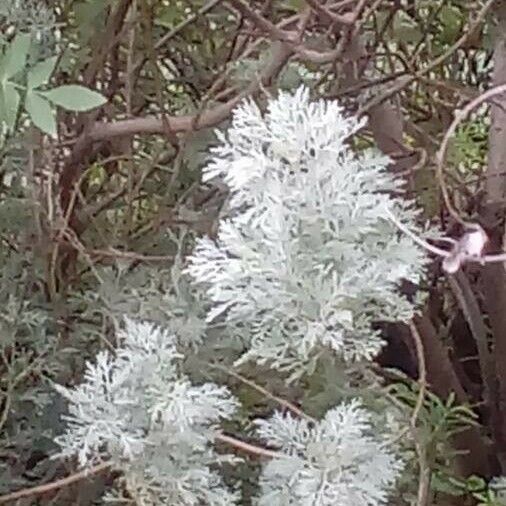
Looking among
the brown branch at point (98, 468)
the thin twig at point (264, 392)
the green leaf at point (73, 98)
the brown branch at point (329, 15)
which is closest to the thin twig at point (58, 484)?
the brown branch at point (98, 468)

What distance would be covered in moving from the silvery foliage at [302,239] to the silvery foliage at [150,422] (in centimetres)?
8

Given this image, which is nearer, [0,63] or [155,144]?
[0,63]

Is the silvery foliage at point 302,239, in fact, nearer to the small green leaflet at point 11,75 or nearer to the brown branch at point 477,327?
the small green leaflet at point 11,75

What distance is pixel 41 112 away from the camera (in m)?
0.66

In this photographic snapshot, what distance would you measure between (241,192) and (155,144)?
0.44 meters

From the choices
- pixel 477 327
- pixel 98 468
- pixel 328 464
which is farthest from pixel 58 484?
pixel 477 327

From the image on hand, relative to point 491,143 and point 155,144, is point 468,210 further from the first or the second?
point 155,144

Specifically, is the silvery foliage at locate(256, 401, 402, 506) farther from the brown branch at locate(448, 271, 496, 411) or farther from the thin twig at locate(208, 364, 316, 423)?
the brown branch at locate(448, 271, 496, 411)

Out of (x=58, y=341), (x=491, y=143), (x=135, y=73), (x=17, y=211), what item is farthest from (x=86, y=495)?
(x=491, y=143)

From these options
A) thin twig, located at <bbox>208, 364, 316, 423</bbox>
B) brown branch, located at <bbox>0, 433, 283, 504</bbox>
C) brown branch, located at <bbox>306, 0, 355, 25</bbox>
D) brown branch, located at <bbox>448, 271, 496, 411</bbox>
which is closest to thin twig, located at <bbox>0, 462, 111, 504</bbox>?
brown branch, located at <bbox>0, 433, 283, 504</bbox>

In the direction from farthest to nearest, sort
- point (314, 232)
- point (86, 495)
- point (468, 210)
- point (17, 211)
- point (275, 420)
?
point (468, 210), point (17, 211), point (86, 495), point (275, 420), point (314, 232)

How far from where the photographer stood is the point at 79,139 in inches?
38.8

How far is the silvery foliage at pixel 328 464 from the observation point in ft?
2.30

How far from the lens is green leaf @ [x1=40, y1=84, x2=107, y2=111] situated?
66cm
